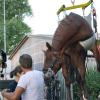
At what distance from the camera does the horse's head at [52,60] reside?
248 inches

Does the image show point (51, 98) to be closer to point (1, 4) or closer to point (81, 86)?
point (81, 86)

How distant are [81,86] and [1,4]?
3919 centimetres

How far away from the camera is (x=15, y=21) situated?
43438 mm

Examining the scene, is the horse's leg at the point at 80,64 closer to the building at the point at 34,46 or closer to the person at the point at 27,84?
the person at the point at 27,84

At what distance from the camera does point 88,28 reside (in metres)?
6.12

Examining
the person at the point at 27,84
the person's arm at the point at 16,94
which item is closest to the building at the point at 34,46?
the person at the point at 27,84


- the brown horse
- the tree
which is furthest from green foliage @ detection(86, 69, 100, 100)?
the tree

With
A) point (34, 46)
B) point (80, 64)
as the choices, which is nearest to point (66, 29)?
point (80, 64)

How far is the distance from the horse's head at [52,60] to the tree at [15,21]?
34565mm

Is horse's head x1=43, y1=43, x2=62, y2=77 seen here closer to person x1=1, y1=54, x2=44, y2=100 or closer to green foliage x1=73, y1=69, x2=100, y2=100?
person x1=1, y1=54, x2=44, y2=100

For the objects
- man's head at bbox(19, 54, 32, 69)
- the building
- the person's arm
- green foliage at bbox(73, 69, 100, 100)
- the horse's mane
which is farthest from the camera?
the building

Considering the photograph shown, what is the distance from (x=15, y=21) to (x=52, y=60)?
37196 millimetres

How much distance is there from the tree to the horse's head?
113 feet

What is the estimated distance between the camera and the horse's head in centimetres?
630
